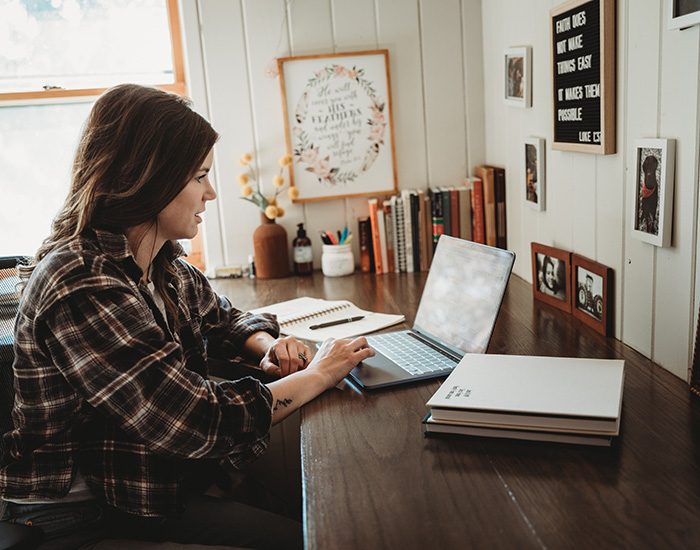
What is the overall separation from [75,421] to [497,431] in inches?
27.7

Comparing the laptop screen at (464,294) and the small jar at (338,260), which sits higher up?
the laptop screen at (464,294)

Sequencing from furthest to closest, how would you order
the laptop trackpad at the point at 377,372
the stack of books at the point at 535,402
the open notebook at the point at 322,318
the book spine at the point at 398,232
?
the book spine at the point at 398,232 → the open notebook at the point at 322,318 → the laptop trackpad at the point at 377,372 → the stack of books at the point at 535,402

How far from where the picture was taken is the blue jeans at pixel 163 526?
1.18 m

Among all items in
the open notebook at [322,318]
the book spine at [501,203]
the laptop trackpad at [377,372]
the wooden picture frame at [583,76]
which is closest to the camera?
the laptop trackpad at [377,372]

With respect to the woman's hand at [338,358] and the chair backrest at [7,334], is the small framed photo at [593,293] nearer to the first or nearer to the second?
the woman's hand at [338,358]

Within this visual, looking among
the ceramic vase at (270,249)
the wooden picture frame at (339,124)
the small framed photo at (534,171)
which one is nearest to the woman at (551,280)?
the small framed photo at (534,171)

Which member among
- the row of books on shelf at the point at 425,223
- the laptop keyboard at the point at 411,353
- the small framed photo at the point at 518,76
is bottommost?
the laptop keyboard at the point at 411,353

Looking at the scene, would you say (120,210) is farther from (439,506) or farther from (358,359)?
(439,506)

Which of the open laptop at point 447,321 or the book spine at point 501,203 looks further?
the book spine at point 501,203

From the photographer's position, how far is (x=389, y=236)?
2.37 m

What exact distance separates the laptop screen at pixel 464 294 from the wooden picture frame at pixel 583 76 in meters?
0.35

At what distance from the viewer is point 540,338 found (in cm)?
152

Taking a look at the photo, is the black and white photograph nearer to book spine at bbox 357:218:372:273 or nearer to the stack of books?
the stack of books

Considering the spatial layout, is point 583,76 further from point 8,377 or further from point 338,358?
point 8,377
